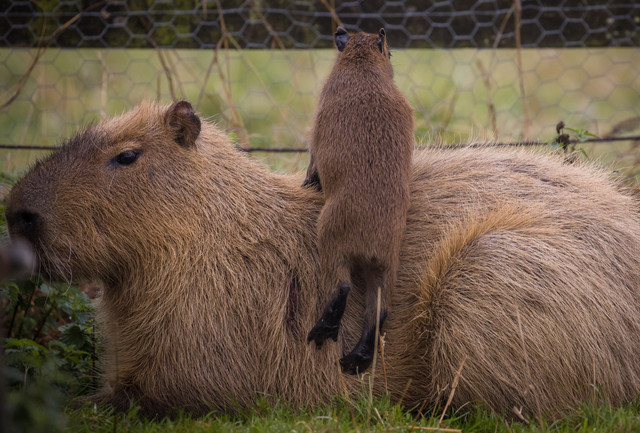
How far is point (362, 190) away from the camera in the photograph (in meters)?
3.41

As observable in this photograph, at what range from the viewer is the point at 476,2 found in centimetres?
752

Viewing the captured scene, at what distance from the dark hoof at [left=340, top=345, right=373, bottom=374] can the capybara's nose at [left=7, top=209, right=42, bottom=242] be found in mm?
1546

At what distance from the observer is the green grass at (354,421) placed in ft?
10.6

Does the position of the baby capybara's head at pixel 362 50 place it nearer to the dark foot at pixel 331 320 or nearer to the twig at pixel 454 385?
the dark foot at pixel 331 320

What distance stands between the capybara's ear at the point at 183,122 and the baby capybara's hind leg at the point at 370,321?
1.13 m

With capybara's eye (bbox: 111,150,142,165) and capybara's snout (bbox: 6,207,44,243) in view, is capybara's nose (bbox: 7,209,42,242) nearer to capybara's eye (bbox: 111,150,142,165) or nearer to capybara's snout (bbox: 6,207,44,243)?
capybara's snout (bbox: 6,207,44,243)

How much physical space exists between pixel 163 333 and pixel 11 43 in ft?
15.5

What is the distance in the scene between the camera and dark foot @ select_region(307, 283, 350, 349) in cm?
346

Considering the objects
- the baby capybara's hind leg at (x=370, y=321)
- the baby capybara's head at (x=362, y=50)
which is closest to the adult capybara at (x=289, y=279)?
the baby capybara's hind leg at (x=370, y=321)

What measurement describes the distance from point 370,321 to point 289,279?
488 millimetres

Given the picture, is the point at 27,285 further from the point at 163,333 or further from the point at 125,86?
the point at 125,86

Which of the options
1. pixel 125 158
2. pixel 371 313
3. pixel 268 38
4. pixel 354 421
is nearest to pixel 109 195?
pixel 125 158

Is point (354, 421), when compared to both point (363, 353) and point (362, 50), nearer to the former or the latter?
point (363, 353)

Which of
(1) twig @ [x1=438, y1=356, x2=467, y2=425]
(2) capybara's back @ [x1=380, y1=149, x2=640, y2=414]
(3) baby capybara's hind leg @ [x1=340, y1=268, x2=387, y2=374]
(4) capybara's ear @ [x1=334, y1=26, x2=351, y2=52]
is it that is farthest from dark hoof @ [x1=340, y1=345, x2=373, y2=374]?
(4) capybara's ear @ [x1=334, y1=26, x2=351, y2=52]
